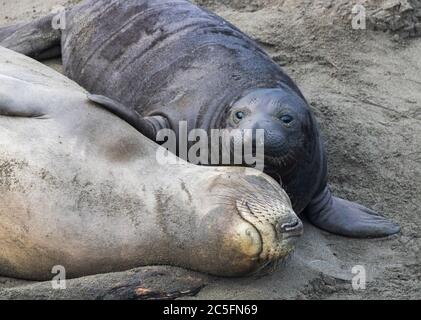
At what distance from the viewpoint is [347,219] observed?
4.95 m

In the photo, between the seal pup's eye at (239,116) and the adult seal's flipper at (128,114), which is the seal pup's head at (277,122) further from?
the adult seal's flipper at (128,114)

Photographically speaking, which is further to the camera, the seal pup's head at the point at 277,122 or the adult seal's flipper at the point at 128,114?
the seal pup's head at the point at 277,122

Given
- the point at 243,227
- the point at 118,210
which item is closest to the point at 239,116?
the point at 118,210

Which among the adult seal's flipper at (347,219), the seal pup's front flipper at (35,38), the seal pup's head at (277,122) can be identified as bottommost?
the adult seal's flipper at (347,219)

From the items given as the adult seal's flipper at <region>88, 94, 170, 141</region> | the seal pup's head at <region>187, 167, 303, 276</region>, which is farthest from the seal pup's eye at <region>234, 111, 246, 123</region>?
the seal pup's head at <region>187, 167, 303, 276</region>

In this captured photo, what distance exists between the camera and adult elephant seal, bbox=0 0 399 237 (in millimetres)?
4801

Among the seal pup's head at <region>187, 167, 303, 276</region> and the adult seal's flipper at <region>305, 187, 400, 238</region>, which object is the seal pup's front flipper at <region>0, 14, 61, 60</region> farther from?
the seal pup's head at <region>187, 167, 303, 276</region>

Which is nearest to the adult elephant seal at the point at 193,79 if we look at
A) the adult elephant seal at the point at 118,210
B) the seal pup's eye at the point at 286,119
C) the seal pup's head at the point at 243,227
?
the seal pup's eye at the point at 286,119

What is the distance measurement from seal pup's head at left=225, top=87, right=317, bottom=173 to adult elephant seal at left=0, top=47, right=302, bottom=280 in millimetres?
679

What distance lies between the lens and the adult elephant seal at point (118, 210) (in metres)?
3.66

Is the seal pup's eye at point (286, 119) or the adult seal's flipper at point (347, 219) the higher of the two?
the seal pup's eye at point (286, 119)

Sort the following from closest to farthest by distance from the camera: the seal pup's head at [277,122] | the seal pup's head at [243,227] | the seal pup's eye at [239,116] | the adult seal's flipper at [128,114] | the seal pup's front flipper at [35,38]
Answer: the seal pup's head at [243,227]
the adult seal's flipper at [128,114]
the seal pup's head at [277,122]
the seal pup's eye at [239,116]
the seal pup's front flipper at [35,38]

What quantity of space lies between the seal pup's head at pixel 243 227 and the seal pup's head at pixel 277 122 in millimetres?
806

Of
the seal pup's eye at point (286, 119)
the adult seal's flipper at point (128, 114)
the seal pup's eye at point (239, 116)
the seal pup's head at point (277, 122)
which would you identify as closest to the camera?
the adult seal's flipper at point (128, 114)
